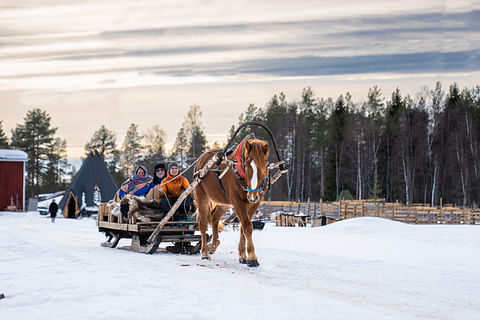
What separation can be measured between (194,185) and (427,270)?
13.6 feet

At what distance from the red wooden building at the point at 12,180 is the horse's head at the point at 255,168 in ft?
130

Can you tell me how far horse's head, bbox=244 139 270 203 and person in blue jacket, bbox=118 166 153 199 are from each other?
4291 millimetres

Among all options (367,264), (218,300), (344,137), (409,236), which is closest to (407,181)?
(344,137)

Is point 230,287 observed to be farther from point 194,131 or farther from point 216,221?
point 194,131

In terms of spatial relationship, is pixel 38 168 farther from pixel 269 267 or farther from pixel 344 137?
pixel 269 267

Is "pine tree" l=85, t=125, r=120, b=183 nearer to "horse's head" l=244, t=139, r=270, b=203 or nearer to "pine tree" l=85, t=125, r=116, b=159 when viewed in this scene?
"pine tree" l=85, t=125, r=116, b=159

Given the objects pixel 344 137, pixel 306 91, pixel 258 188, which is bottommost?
pixel 258 188

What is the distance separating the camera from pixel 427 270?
323 inches

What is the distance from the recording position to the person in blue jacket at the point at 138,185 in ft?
37.7

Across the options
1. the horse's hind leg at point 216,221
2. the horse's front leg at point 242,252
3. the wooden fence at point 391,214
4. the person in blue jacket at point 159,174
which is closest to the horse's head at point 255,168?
the horse's front leg at point 242,252

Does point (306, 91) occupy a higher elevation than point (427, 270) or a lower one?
higher

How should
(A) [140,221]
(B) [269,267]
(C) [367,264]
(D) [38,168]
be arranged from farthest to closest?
(D) [38,168] → (A) [140,221] → (C) [367,264] → (B) [269,267]

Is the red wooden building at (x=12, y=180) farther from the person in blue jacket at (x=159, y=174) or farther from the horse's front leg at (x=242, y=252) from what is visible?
the horse's front leg at (x=242, y=252)

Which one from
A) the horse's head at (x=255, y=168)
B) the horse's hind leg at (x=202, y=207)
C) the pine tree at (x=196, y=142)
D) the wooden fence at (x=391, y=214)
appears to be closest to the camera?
the horse's head at (x=255, y=168)
